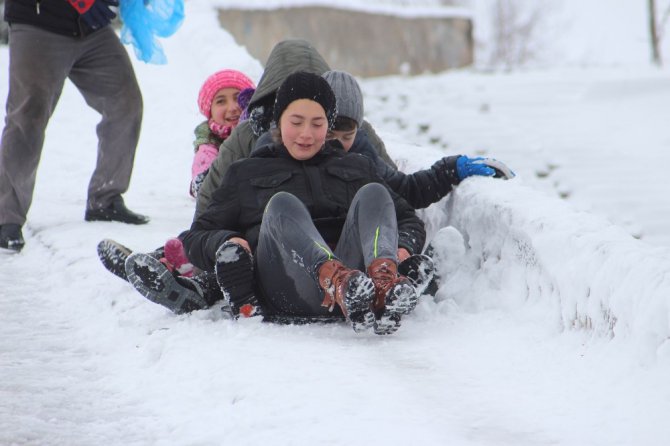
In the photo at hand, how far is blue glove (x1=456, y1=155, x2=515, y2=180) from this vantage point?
4.94 m

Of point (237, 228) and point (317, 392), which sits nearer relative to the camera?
point (317, 392)

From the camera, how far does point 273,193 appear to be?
4246 millimetres

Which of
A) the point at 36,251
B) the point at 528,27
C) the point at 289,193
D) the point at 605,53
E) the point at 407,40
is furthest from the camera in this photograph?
the point at 605,53

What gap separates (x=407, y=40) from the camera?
2183cm

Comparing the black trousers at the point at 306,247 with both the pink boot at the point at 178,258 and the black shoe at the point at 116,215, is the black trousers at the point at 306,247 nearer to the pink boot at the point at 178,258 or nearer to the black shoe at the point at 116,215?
the pink boot at the point at 178,258

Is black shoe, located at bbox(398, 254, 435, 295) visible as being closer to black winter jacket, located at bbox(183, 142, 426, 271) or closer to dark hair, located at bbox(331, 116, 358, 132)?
black winter jacket, located at bbox(183, 142, 426, 271)

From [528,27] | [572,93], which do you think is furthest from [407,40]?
[528,27]

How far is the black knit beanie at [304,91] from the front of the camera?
430 centimetres

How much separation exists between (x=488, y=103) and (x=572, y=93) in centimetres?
145

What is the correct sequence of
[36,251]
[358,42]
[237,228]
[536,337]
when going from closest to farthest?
[536,337]
[237,228]
[36,251]
[358,42]

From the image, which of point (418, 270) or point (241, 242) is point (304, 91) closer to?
point (241, 242)

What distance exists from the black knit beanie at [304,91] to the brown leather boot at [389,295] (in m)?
0.84

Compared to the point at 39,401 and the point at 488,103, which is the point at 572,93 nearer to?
the point at 488,103

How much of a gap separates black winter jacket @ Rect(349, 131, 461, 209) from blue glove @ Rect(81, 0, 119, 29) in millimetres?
2040
